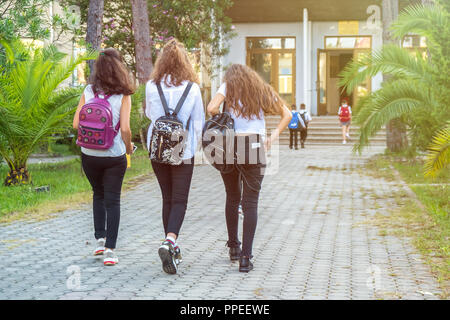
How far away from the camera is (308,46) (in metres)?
31.2

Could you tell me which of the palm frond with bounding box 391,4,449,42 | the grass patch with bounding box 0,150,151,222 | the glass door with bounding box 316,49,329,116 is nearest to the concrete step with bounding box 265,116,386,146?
the glass door with bounding box 316,49,329,116

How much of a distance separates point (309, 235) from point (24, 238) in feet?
10.0

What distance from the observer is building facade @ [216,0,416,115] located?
3097 centimetres

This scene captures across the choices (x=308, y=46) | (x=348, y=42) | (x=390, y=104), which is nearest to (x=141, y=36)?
(x=390, y=104)

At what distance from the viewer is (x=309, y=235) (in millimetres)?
8211

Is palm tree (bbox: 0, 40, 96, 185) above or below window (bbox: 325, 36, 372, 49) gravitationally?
below

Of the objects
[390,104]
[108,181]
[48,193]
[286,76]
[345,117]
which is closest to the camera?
[108,181]

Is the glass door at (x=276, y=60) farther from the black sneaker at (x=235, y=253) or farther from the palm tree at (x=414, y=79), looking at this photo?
the black sneaker at (x=235, y=253)

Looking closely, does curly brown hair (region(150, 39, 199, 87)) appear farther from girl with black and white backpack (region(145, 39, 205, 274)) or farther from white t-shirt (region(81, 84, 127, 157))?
white t-shirt (region(81, 84, 127, 157))

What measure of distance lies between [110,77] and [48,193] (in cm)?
558

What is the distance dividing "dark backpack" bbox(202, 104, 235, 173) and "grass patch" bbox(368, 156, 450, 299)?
6.45 ft

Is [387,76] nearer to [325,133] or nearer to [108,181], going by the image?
[325,133]

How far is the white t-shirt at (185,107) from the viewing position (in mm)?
6121
